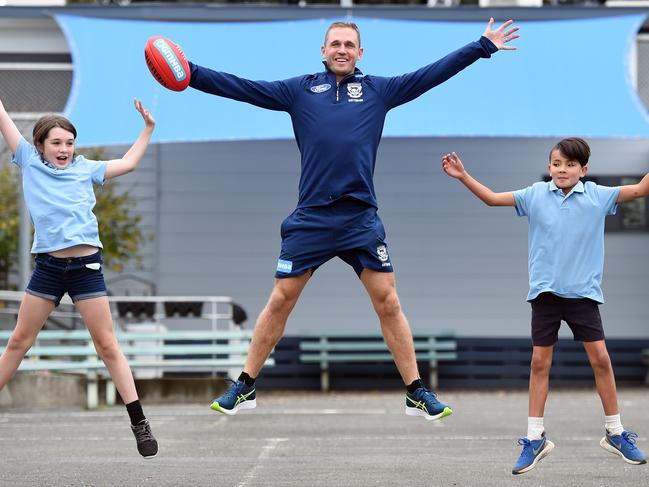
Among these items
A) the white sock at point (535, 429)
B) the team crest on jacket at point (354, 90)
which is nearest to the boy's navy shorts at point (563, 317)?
the white sock at point (535, 429)

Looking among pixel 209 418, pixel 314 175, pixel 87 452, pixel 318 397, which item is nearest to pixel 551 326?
pixel 314 175

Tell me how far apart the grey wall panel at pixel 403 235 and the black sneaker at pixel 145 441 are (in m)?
11.4

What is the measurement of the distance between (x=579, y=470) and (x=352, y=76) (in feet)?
10.2

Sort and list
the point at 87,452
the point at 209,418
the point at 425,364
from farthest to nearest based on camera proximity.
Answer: the point at 425,364
the point at 209,418
the point at 87,452

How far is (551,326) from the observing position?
7.28 metres

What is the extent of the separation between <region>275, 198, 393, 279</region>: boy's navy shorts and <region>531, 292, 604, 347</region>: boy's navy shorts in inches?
37.3

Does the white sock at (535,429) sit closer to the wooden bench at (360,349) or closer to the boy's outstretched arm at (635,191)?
the boy's outstretched arm at (635,191)

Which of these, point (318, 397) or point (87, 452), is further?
point (318, 397)

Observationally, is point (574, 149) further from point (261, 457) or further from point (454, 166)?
point (261, 457)

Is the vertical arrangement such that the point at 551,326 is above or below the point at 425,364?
above

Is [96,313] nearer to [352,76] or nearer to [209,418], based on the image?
[352,76]

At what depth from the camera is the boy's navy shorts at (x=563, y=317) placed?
284 inches

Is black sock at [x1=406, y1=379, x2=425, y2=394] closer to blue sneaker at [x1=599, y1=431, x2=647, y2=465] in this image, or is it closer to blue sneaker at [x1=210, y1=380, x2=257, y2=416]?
blue sneaker at [x1=210, y1=380, x2=257, y2=416]

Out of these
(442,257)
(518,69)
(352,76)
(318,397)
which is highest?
(518,69)
